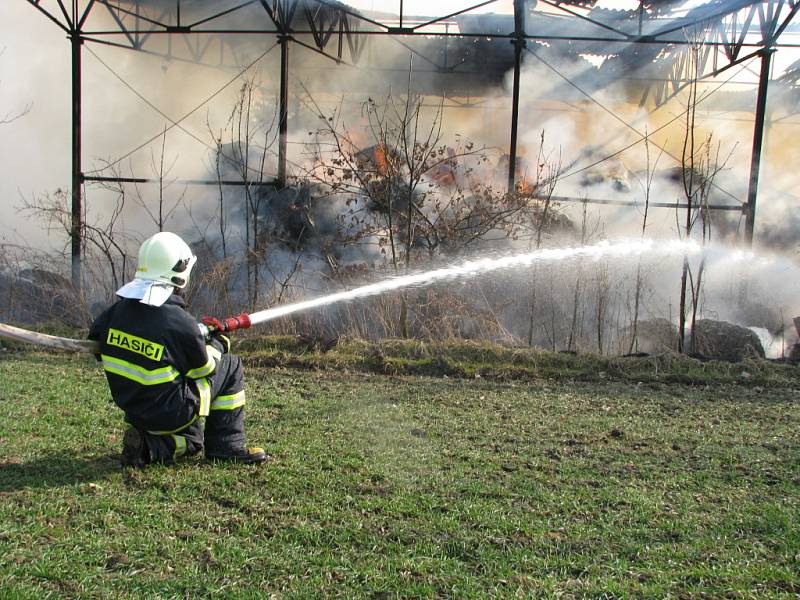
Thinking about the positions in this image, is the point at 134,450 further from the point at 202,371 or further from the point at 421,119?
the point at 421,119

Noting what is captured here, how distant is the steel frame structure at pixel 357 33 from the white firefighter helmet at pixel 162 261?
5.96m

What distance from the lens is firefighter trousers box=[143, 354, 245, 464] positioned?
3.84m

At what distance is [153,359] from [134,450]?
0.57m

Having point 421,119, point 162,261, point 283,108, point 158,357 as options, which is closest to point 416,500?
point 158,357

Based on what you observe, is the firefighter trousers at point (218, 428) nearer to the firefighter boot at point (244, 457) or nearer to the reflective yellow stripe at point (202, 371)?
the firefighter boot at point (244, 457)

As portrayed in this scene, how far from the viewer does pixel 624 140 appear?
54.4 ft

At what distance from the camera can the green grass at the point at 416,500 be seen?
2.69 metres

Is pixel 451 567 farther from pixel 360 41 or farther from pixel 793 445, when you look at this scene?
pixel 360 41

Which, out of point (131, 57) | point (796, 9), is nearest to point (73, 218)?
point (131, 57)

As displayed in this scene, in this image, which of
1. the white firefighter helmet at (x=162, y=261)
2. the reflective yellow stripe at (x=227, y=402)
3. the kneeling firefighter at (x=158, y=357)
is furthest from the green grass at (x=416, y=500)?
the white firefighter helmet at (x=162, y=261)

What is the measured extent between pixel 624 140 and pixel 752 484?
14.0 m

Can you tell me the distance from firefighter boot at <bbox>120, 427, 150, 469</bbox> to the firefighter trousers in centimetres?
6

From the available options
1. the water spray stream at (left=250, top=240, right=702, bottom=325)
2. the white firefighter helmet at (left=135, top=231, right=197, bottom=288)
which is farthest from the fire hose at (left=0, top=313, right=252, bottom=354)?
the water spray stream at (left=250, top=240, right=702, bottom=325)

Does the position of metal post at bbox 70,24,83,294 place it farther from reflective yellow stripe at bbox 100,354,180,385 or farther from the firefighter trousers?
reflective yellow stripe at bbox 100,354,180,385
